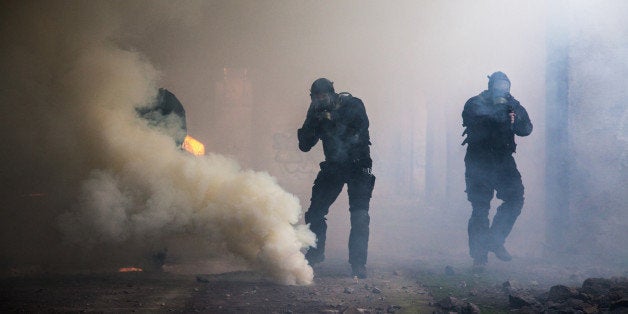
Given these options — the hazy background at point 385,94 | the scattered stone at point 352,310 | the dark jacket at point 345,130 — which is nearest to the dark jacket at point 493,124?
the dark jacket at point 345,130

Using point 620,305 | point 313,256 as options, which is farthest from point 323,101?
point 620,305

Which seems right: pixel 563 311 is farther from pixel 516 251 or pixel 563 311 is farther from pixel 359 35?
pixel 359 35

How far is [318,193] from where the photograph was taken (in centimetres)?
614

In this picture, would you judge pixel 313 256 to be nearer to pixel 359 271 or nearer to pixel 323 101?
pixel 359 271

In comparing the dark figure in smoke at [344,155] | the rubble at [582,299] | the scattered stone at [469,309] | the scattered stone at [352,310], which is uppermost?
the dark figure in smoke at [344,155]

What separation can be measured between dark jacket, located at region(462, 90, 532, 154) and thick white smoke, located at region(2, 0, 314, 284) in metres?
2.52

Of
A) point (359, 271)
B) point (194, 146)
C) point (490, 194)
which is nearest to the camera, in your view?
point (359, 271)

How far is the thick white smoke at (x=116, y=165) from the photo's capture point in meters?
5.44

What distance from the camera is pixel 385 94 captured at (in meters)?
14.3

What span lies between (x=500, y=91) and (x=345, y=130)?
6.83 ft

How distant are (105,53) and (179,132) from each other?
1456 millimetres

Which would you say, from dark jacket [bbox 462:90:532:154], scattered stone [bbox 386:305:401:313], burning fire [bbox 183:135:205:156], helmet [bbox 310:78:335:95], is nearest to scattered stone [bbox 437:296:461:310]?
scattered stone [bbox 386:305:401:313]

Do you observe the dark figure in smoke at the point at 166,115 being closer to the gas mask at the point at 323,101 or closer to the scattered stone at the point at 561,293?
the gas mask at the point at 323,101

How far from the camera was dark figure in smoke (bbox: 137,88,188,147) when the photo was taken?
643 centimetres
